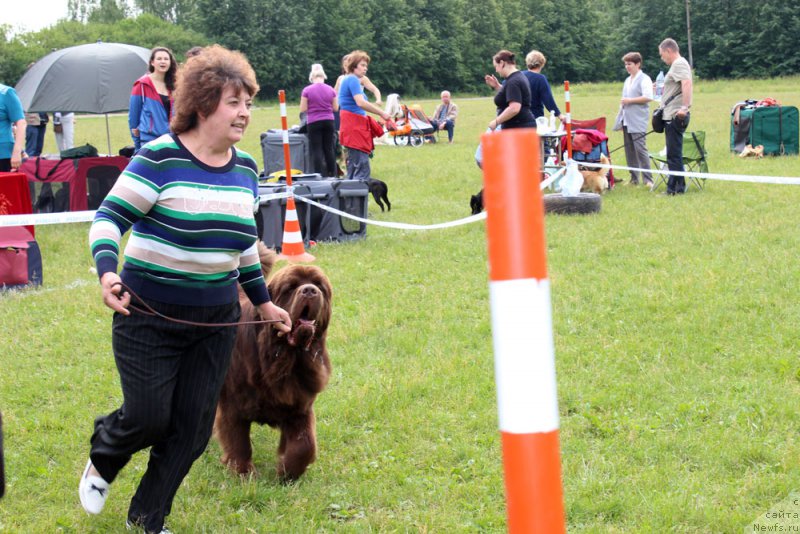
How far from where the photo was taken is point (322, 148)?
12602mm

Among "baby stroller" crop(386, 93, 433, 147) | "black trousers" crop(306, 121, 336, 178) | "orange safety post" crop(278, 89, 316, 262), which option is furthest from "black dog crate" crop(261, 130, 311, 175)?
"baby stroller" crop(386, 93, 433, 147)

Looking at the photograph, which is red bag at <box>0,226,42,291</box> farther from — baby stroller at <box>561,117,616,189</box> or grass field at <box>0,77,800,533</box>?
baby stroller at <box>561,117,616,189</box>

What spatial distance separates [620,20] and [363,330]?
84.5 metres

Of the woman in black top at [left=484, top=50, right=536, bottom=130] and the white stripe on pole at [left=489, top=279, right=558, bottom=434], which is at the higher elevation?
the woman in black top at [left=484, top=50, right=536, bottom=130]

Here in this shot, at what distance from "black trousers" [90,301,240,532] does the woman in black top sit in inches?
279

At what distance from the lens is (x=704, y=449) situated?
4039 mm

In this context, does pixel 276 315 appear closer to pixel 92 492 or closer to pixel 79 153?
pixel 92 492

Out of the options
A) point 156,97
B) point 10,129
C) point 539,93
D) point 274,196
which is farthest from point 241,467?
point 539,93

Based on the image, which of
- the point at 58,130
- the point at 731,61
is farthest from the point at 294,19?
the point at 58,130

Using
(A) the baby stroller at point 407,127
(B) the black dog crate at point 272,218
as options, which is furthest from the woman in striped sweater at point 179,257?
(A) the baby stroller at point 407,127

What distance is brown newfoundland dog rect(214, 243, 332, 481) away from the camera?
12.2ft

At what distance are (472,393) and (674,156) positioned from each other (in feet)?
26.4

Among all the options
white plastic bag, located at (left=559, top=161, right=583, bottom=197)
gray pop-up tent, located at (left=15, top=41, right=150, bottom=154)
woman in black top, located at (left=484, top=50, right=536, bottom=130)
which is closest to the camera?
woman in black top, located at (left=484, top=50, right=536, bottom=130)

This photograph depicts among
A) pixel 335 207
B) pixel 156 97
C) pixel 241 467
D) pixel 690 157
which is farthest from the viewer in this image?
pixel 690 157
